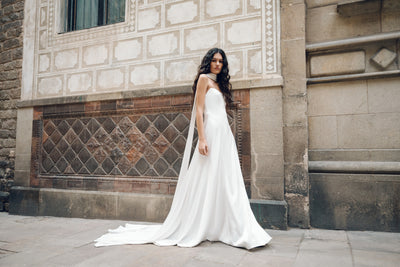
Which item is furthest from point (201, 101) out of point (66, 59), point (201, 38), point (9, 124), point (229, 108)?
point (9, 124)

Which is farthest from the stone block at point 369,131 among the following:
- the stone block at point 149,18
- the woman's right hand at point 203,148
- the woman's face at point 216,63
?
the stone block at point 149,18

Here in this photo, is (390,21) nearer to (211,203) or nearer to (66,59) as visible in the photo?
(211,203)

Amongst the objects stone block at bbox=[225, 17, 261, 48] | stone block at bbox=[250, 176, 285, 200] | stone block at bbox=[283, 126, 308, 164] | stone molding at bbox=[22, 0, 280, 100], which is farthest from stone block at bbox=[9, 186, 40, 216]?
stone block at bbox=[283, 126, 308, 164]

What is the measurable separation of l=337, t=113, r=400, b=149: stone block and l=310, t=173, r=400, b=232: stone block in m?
0.45

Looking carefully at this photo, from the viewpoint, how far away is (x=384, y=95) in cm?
416

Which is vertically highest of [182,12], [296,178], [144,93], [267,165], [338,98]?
[182,12]

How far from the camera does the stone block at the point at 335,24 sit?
4.24m

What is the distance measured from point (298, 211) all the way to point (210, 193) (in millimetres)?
1531

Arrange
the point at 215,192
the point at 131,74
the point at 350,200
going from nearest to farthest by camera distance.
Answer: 1. the point at 215,192
2. the point at 350,200
3. the point at 131,74

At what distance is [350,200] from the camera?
412 cm

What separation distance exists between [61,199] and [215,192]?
134 inches

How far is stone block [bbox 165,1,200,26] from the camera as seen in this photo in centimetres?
497

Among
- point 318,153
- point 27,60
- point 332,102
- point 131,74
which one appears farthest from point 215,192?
point 27,60

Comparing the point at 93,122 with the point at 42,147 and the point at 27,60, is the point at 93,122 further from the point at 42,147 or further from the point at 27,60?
the point at 27,60
